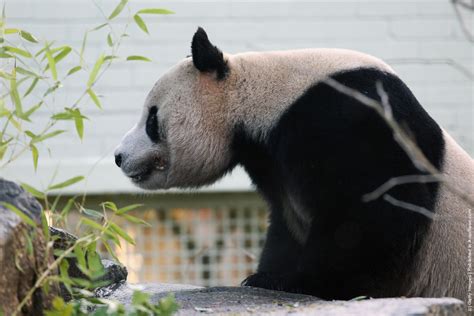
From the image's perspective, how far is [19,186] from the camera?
8.70 ft

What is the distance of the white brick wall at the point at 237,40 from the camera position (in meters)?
7.29

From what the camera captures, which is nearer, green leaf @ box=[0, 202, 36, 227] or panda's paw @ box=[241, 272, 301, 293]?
green leaf @ box=[0, 202, 36, 227]

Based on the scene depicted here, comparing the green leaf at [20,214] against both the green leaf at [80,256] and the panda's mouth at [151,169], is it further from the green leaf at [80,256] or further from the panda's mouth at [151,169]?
the panda's mouth at [151,169]

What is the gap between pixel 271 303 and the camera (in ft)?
10.0

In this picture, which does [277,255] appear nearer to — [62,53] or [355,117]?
[355,117]

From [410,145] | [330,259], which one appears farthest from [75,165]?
[410,145]

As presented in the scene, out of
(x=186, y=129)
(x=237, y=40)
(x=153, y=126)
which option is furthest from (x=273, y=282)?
(x=237, y=40)

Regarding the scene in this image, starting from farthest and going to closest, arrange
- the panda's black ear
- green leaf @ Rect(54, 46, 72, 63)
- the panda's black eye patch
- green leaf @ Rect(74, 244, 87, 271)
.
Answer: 1. the panda's black eye patch
2. the panda's black ear
3. green leaf @ Rect(54, 46, 72, 63)
4. green leaf @ Rect(74, 244, 87, 271)

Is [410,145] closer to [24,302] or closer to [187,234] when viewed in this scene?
[24,302]

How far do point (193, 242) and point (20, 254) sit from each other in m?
4.88

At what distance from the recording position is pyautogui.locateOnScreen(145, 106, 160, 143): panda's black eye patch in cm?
392

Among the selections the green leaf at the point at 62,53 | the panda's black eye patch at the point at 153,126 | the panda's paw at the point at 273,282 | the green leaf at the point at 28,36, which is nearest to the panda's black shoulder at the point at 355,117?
the panda's paw at the point at 273,282

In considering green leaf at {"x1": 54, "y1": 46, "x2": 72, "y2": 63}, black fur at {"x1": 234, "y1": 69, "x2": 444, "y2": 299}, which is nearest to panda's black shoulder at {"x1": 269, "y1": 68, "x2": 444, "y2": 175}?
black fur at {"x1": 234, "y1": 69, "x2": 444, "y2": 299}

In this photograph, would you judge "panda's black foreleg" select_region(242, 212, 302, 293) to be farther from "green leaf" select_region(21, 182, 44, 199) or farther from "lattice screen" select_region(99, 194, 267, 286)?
"lattice screen" select_region(99, 194, 267, 286)
